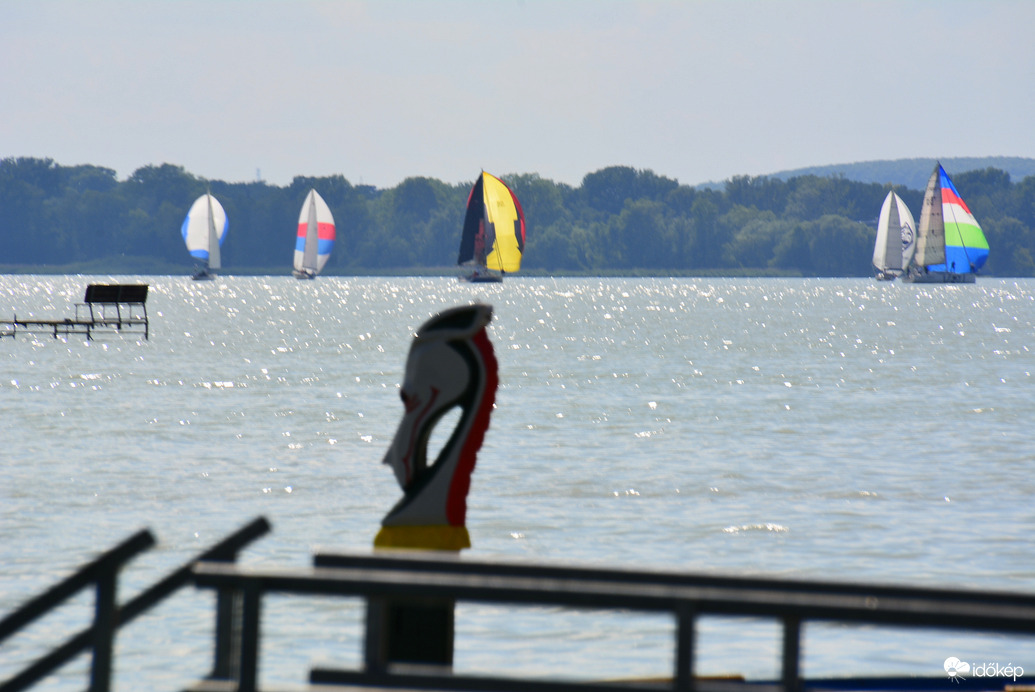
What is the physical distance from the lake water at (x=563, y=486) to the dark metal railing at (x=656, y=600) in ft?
1.23

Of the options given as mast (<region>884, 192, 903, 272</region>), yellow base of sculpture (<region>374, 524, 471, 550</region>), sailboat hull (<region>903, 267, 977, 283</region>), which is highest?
mast (<region>884, 192, 903, 272</region>)

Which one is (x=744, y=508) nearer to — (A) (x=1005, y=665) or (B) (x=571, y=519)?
(B) (x=571, y=519)

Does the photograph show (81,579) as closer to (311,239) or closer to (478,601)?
(478,601)

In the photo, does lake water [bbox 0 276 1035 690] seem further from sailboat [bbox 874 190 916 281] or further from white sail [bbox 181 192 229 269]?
sailboat [bbox 874 190 916 281]

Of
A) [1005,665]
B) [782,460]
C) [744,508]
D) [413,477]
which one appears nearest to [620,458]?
[782,460]

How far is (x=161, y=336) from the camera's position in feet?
218

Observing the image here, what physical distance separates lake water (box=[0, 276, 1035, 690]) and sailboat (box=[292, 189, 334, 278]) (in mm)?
104539

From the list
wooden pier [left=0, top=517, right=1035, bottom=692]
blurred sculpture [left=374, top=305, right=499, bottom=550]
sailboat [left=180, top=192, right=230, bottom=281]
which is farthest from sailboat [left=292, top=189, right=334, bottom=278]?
wooden pier [left=0, top=517, right=1035, bottom=692]

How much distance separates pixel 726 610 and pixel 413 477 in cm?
300

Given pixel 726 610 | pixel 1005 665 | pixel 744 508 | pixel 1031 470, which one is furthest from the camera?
pixel 1031 470

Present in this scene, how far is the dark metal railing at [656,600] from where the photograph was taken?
3662 mm

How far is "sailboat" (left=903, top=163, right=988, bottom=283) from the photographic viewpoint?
12475 centimetres

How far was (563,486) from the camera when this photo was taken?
2058 cm

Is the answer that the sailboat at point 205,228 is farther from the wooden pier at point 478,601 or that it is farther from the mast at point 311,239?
the wooden pier at point 478,601
